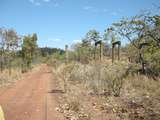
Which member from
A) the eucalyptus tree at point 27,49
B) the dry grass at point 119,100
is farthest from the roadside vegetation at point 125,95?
the eucalyptus tree at point 27,49

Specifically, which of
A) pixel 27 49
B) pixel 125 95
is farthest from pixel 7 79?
pixel 27 49

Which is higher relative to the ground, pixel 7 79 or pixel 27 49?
pixel 27 49

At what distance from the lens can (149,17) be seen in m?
15.5

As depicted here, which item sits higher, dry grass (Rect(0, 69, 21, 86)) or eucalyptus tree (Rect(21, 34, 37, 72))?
eucalyptus tree (Rect(21, 34, 37, 72))

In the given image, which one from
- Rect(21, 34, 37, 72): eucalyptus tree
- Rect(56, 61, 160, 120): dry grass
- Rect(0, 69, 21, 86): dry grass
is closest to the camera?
Rect(56, 61, 160, 120): dry grass

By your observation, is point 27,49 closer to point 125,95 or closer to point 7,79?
point 7,79

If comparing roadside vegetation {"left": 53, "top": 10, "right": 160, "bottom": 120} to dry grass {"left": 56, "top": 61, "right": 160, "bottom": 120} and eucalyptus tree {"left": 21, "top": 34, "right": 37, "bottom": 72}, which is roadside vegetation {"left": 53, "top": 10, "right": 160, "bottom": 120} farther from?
eucalyptus tree {"left": 21, "top": 34, "right": 37, "bottom": 72}

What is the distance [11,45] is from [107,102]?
25.8 meters

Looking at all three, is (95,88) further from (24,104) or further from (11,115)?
(11,115)

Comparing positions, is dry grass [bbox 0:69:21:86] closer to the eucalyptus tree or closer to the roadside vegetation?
the roadside vegetation

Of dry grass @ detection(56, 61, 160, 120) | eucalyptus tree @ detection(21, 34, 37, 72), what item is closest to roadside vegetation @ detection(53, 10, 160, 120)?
dry grass @ detection(56, 61, 160, 120)

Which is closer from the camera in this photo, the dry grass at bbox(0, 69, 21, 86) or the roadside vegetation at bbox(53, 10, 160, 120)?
the roadside vegetation at bbox(53, 10, 160, 120)

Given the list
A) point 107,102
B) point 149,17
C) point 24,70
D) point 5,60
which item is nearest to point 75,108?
point 107,102

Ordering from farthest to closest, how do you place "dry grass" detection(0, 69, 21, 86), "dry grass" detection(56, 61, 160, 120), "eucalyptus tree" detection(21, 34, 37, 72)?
"eucalyptus tree" detection(21, 34, 37, 72) → "dry grass" detection(0, 69, 21, 86) → "dry grass" detection(56, 61, 160, 120)
